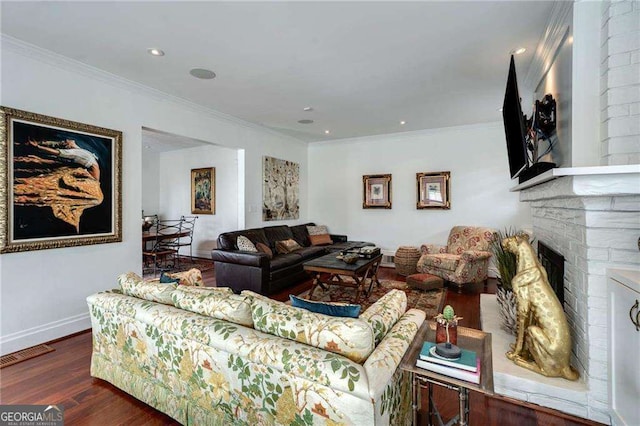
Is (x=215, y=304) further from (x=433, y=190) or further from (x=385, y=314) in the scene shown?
(x=433, y=190)

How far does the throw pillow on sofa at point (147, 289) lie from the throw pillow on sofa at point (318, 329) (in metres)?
0.68

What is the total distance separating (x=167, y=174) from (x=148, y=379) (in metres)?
6.61

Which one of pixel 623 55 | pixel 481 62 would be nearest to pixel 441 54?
pixel 481 62

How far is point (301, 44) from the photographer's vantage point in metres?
2.57

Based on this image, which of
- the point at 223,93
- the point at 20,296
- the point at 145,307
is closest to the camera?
the point at 145,307

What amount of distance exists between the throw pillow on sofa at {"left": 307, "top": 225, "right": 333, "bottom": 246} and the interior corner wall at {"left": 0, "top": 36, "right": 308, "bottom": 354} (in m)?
3.04

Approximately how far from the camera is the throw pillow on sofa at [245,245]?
4.24m

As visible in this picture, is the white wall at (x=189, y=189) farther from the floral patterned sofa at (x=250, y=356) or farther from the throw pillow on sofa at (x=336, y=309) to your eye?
the throw pillow on sofa at (x=336, y=309)

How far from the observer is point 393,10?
6.96ft

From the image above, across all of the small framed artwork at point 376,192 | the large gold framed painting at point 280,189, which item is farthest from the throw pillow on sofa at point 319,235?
the small framed artwork at point 376,192

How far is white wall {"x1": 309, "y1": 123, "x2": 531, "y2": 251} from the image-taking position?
5090mm

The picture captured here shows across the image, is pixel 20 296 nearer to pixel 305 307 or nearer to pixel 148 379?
pixel 148 379

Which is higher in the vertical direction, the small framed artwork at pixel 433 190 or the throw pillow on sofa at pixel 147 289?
the small framed artwork at pixel 433 190

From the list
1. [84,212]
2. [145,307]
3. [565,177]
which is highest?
[565,177]
